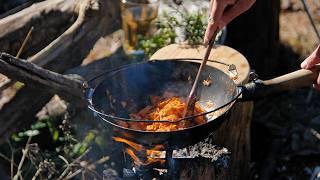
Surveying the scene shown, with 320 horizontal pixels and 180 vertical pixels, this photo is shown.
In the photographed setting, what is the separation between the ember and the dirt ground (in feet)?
6.10

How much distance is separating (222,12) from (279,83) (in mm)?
714

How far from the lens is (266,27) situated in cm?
565

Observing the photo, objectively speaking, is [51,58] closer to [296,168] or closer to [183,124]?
[183,124]

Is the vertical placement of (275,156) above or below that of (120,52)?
below

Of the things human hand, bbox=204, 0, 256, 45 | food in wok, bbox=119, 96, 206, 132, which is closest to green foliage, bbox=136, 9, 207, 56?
food in wok, bbox=119, 96, 206, 132

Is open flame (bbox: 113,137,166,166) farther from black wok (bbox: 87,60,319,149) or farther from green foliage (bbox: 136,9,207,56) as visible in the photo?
green foliage (bbox: 136,9,207,56)

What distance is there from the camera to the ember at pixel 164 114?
304 cm

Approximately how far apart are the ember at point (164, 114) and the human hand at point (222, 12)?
1.72 ft

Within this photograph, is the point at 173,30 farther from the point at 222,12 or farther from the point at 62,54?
the point at 222,12

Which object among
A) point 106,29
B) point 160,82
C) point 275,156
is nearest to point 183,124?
point 160,82

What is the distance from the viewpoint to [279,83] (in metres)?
3.25

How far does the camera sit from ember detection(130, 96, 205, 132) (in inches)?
119

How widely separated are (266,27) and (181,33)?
1.05 meters

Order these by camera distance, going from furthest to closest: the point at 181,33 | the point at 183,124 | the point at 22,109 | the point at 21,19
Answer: the point at 181,33
the point at 21,19
the point at 22,109
the point at 183,124
